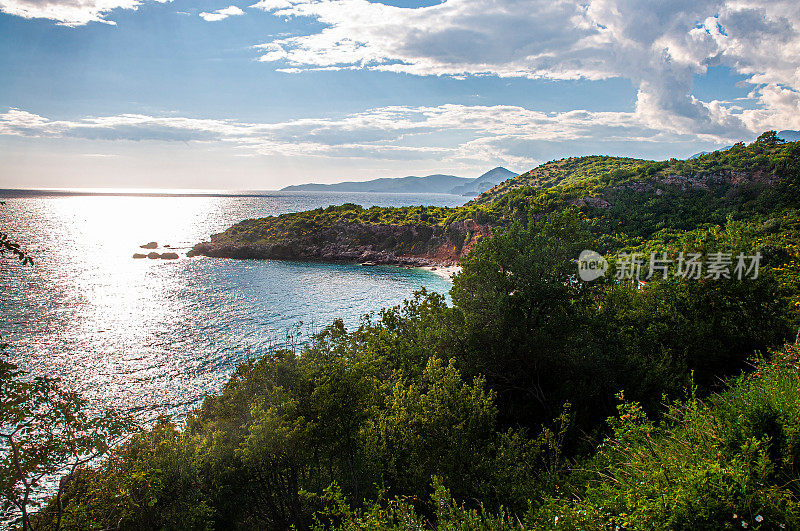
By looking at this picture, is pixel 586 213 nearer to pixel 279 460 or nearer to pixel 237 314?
pixel 237 314

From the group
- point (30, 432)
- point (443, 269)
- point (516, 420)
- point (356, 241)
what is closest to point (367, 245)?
point (356, 241)

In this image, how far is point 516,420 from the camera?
20484 mm

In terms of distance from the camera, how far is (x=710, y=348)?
2139cm

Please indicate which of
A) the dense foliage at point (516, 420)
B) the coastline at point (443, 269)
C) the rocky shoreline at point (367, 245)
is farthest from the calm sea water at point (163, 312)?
the dense foliage at point (516, 420)

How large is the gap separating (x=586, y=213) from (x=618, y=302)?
166 ft

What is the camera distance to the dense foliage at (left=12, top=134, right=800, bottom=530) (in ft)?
28.7

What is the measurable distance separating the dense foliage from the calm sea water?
29.7 feet

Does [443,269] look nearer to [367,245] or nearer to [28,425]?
[367,245]

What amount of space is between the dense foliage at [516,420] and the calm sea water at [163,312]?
29.7 feet

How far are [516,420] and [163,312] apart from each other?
50.8 metres

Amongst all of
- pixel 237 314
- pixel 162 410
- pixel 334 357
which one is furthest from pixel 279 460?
pixel 237 314

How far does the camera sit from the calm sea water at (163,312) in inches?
1383

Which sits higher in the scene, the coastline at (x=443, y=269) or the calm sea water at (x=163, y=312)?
the coastline at (x=443, y=269)

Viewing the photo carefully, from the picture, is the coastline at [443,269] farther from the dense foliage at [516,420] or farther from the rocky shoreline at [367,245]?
the dense foliage at [516,420]
